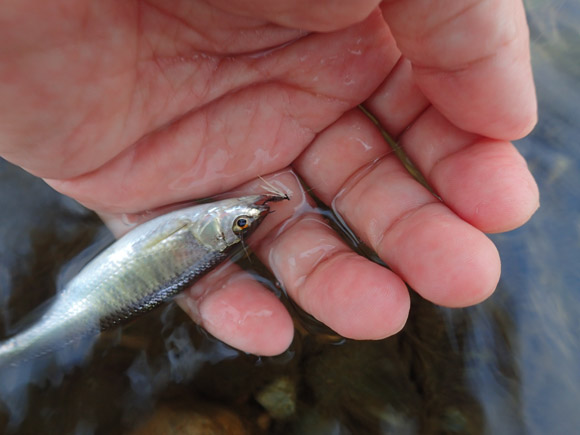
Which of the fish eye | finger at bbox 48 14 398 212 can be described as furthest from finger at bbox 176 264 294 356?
finger at bbox 48 14 398 212

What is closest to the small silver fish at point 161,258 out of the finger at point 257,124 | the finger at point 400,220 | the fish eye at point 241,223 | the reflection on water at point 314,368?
the fish eye at point 241,223

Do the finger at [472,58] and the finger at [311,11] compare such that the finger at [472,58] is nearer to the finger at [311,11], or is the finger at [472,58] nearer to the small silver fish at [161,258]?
the finger at [311,11]

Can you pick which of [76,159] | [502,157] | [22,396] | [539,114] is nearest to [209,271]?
[76,159]

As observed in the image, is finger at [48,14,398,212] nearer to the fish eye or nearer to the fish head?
the fish head

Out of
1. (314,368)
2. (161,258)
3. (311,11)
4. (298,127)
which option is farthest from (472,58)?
(314,368)

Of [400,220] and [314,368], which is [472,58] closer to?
[400,220]
